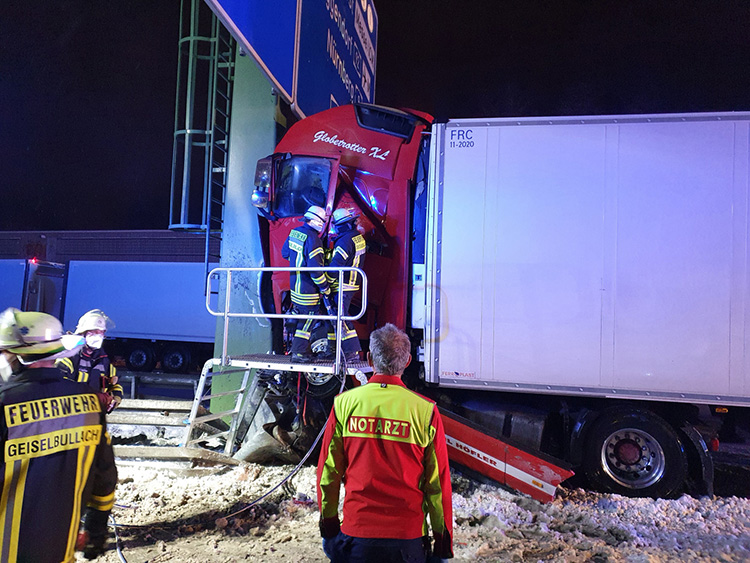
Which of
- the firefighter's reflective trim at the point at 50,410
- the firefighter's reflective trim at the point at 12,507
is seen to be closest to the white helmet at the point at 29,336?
the firefighter's reflective trim at the point at 50,410

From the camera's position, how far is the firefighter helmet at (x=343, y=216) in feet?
16.7

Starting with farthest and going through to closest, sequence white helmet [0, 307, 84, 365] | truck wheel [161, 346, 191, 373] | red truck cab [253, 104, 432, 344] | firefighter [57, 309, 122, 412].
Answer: truck wheel [161, 346, 191, 373], red truck cab [253, 104, 432, 344], firefighter [57, 309, 122, 412], white helmet [0, 307, 84, 365]

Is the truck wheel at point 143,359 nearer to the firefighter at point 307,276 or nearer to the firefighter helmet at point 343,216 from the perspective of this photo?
the firefighter at point 307,276

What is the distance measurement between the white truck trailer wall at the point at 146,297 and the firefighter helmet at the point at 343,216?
1059 centimetres

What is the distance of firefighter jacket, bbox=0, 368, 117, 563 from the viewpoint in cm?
199

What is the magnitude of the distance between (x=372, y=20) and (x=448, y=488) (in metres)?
11.2

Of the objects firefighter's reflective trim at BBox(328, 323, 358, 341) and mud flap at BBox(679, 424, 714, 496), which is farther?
firefighter's reflective trim at BBox(328, 323, 358, 341)

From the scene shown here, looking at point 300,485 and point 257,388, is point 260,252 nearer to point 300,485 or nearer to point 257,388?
point 257,388

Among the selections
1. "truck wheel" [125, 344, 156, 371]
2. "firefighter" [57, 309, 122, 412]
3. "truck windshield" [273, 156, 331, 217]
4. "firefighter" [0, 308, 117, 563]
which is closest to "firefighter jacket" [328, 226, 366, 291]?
"truck windshield" [273, 156, 331, 217]

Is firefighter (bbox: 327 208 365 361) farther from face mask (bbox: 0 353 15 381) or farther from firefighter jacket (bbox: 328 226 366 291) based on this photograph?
face mask (bbox: 0 353 15 381)

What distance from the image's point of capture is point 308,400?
5363 millimetres

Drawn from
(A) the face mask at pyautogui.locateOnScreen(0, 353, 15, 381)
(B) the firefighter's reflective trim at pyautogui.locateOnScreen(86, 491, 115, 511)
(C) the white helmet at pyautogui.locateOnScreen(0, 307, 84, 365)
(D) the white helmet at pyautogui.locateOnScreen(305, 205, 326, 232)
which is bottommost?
(B) the firefighter's reflective trim at pyautogui.locateOnScreen(86, 491, 115, 511)

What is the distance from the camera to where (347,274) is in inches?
194

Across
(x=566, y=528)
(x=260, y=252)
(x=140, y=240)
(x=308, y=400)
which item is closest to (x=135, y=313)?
(x=140, y=240)
